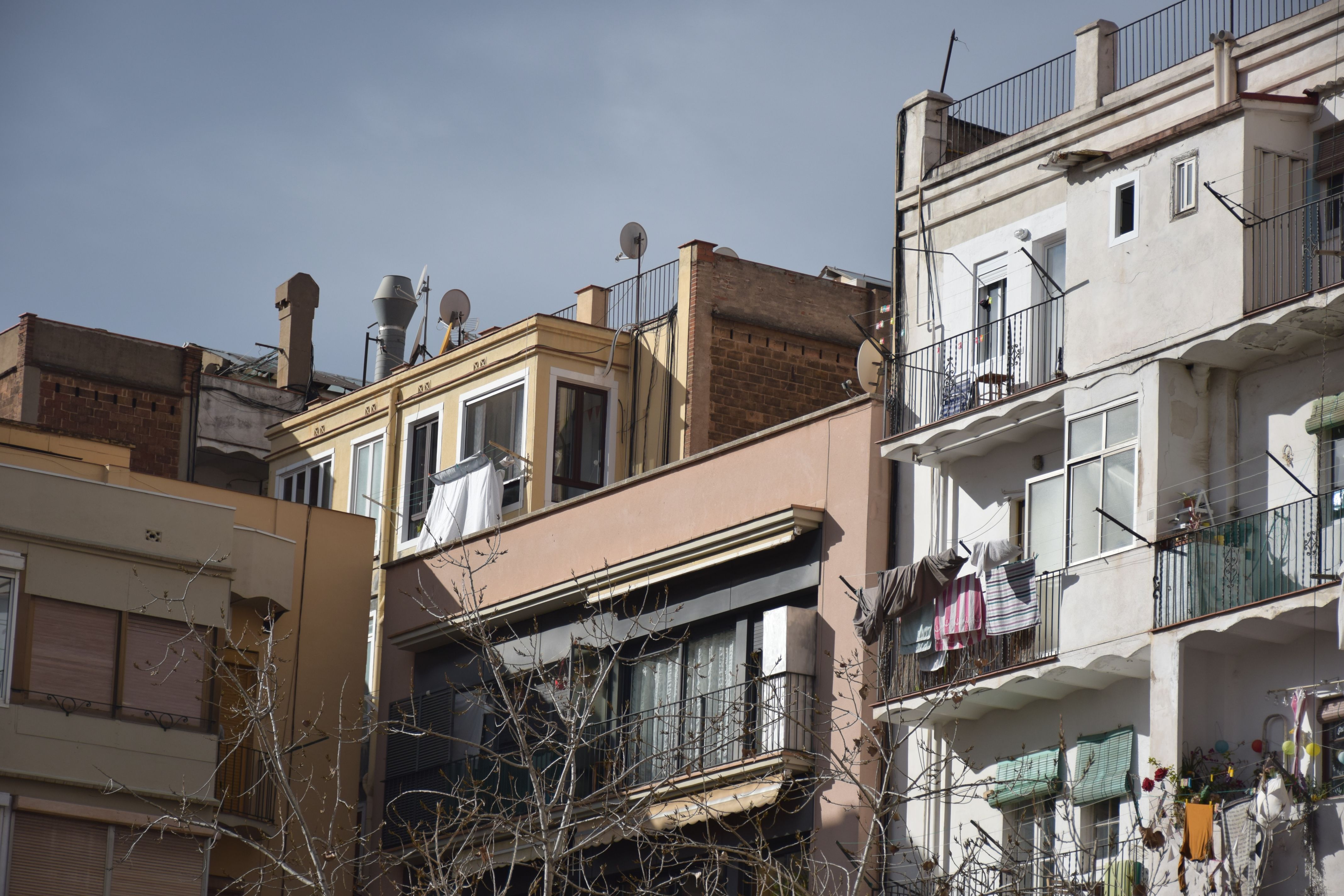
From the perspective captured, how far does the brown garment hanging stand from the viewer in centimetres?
2192

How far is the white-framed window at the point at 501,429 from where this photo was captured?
35.3m

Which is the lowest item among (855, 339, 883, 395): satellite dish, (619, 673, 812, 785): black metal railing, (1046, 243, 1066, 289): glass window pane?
(619, 673, 812, 785): black metal railing

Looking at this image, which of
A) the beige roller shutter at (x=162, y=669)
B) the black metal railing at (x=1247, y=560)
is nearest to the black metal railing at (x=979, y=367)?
the black metal railing at (x=1247, y=560)

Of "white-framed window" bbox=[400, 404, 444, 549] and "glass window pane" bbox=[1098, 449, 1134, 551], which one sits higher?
"white-framed window" bbox=[400, 404, 444, 549]

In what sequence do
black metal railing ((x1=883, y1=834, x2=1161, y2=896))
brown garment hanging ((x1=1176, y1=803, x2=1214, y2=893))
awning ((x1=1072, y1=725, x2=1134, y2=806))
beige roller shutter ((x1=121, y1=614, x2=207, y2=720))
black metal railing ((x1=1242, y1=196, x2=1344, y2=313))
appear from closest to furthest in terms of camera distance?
brown garment hanging ((x1=1176, y1=803, x2=1214, y2=893)) → black metal railing ((x1=883, y1=834, x2=1161, y2=896)) → black metal railing ((x1=1242, y1=196, x2=1344, y2=313)) → awning ((x1=1072, y1=725, x2=1134, y2=806)) → beige roller shutter ((x1=121, y1=614, x2=207, y2=720))

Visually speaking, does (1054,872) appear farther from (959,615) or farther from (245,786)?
(245,786)

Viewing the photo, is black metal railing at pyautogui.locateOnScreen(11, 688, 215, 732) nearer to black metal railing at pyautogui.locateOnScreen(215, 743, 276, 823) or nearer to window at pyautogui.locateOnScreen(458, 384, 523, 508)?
black metal railing at pyautogui.locateOnScreen(215, 743, 276, 823)

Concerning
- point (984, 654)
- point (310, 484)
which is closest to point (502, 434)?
point (310, 484)

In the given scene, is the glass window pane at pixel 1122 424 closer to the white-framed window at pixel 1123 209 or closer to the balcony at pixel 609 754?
the white-framed window at pixel 1123 209

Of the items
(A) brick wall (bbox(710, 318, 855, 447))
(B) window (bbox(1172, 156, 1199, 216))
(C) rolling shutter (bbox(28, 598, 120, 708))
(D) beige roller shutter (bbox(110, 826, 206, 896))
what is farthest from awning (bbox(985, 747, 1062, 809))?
(C) rolling shutter (bbox(28, 598, 120, 708))

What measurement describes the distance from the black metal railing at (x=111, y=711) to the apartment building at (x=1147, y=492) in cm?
→ 956

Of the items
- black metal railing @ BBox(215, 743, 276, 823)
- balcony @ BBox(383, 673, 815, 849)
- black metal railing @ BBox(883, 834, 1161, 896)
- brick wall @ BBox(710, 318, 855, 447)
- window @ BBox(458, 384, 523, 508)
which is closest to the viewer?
black metal railing @ BBox(883, 834, 1161, 896)

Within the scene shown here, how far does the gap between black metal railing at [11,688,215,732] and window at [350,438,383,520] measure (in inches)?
307

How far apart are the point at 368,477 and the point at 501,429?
3.72 meters
